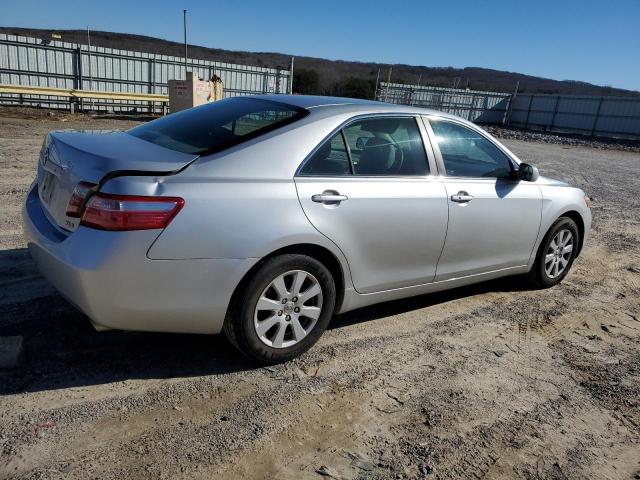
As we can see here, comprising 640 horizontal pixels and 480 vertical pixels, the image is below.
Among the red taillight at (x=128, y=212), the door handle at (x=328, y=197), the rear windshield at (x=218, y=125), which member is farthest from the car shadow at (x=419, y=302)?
the red taillight at (x=128, y=212)

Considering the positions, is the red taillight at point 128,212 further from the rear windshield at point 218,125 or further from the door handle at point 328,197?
the door handle at point 328,197

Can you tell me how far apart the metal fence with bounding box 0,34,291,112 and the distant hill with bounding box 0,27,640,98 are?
1129 centimetres

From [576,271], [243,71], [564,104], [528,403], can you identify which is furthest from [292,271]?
[564,104]

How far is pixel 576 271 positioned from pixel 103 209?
17.0 feet

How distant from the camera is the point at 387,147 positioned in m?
3.85

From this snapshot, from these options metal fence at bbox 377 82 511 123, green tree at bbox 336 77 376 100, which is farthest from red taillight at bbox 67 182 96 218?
green tree at bbox 336 77 376 100

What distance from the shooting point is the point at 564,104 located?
36250mm

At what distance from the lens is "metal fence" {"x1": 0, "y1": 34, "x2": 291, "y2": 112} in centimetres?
2119

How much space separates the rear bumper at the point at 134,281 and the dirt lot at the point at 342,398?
45 cm

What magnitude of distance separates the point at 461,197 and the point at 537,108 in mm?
37893

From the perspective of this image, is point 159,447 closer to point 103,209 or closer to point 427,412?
point 103,209

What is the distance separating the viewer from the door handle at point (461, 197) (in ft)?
13.3

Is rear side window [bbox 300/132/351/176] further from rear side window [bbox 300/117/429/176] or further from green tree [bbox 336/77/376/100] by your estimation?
green tree [bbox 336/77/376/100]

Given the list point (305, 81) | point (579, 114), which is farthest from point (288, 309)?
point (305, 81)
